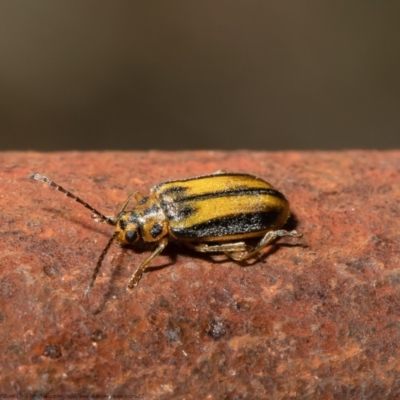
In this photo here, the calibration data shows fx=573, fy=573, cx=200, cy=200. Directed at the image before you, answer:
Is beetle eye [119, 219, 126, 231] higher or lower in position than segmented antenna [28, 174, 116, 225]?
lower

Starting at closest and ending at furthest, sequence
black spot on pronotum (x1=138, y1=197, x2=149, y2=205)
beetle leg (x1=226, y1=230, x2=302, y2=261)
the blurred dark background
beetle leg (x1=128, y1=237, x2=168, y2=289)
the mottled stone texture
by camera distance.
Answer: the mottled stone texture < beetle leg (x1=128, y1=237, x2=168, y2=289) < beetle leg (x1=226, y1=230, x2=302, y2=261) < black spot on pronotum (x1=138, y1=197, x2=149, y2=205) < the blurred dark background

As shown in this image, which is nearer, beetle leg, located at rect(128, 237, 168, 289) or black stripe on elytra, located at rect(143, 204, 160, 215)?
beetle leg, located at rect(128, 237, 168, 289)

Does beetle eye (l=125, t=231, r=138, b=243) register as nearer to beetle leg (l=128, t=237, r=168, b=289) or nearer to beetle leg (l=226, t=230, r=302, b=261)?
beetle leg (l=128, t=237, r=168, b=289)

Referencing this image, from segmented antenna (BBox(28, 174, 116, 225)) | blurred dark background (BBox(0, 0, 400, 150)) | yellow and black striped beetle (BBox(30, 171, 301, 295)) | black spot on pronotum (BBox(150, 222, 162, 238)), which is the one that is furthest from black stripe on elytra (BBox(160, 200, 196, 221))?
blurred dark background (BBox(0, 0, 400, 150))

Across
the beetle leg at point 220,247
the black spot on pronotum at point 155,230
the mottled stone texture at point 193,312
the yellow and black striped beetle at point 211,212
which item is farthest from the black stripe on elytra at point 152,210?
the beetle leg at point 220,247

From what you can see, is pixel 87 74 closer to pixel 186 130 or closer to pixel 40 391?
pixel 186 130

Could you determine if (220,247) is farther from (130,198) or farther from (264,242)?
(130,198)

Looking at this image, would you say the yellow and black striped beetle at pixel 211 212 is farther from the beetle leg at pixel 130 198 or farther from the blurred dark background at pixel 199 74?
the blurred dark background at pixel 199 74
